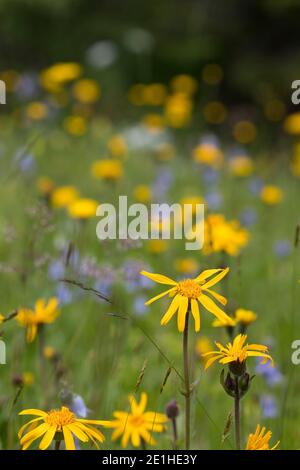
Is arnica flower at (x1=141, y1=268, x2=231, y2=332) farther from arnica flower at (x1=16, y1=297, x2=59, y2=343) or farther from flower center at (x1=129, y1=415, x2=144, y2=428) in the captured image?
arnica flower at (x1=16, y1=297, x2=59, y2=343)

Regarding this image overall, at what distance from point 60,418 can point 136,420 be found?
25 cm

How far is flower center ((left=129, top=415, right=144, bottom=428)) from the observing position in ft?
3.12

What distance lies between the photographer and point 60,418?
2.37ft

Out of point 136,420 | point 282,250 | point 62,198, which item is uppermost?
point 62,198

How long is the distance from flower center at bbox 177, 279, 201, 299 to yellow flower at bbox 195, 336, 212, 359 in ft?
2.54

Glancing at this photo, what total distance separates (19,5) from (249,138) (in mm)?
3757

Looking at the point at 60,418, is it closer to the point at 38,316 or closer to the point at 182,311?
the point at 182,311

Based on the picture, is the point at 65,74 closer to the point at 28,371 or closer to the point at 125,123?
the point at 28,371

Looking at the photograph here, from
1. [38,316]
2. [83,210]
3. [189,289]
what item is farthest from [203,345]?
[189,289]

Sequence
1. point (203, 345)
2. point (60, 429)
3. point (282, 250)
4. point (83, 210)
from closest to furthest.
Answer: point (60, 429)
point (203, 345)
point (83, 210)
point (282, 250)

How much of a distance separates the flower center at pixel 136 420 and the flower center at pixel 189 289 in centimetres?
26

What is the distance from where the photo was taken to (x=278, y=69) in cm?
777

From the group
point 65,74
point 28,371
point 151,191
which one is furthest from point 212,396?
point 65,74

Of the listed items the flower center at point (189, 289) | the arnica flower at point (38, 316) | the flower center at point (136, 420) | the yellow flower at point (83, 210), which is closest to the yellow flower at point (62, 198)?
the yellow flower at point (83, 210)
